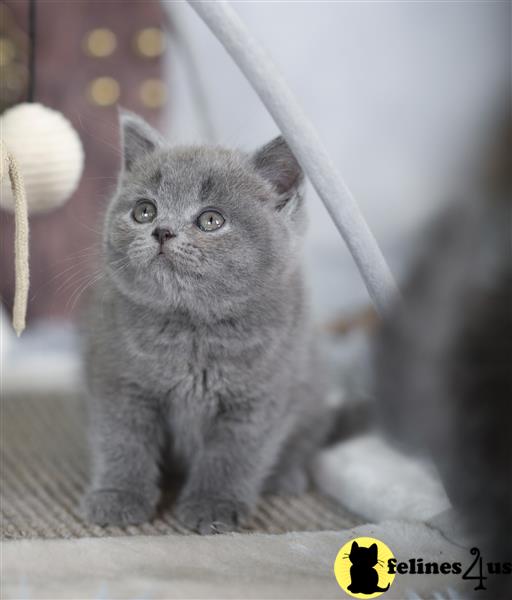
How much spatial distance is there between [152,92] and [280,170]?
1494mm

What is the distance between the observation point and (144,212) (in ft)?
3.86

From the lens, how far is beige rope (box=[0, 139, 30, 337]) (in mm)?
1052

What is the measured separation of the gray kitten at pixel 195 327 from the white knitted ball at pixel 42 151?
0.10 metres

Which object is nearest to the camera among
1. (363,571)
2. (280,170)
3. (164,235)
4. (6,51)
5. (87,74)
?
(363,571)

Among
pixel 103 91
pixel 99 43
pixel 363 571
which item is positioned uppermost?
pixel 99 43

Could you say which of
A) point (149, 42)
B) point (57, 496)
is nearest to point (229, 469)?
point (57, 496)

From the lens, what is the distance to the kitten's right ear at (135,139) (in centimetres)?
127

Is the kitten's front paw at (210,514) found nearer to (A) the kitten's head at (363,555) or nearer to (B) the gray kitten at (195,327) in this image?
(B) the gray kitten at (195,327)

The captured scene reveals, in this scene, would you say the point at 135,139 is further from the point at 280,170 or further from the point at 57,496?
the point at 57,496

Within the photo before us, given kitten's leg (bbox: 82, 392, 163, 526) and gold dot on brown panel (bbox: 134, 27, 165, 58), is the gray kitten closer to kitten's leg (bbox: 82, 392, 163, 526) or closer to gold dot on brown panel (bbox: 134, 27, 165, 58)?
kitten's leg (bbox: 82, 392, 163, 526)

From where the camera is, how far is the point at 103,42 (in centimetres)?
252

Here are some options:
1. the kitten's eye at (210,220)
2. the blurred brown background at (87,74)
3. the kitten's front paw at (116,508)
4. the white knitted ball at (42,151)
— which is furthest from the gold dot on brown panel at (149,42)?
the kitten's front paw at (116,508)

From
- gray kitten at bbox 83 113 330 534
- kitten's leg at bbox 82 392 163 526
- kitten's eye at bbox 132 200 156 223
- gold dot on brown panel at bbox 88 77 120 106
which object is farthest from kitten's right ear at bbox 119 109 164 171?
gold dot on brown panel at bbox 88 77 120 106

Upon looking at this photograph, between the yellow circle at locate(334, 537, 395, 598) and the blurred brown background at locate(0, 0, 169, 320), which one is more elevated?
the blurred brown background at locate(0, 0, 169, 320)
